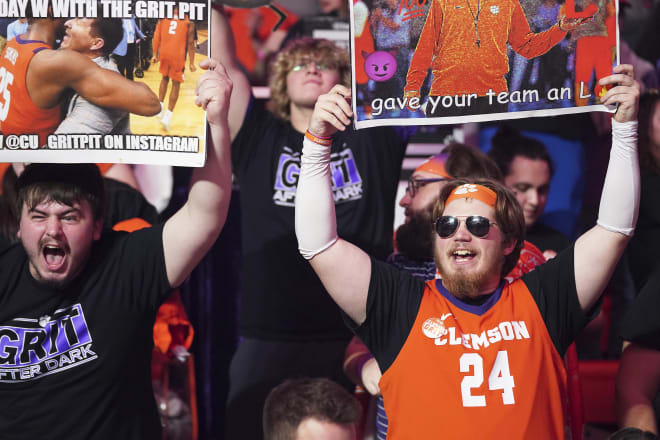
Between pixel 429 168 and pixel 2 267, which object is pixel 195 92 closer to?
pixel 2 267

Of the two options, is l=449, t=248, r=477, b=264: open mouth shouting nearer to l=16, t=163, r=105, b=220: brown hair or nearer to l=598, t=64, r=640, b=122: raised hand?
l=598, t=64, r=640, b=122: raised hand

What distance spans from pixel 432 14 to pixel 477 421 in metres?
1.29

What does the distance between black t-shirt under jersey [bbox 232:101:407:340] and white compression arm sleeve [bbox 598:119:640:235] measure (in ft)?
4.52

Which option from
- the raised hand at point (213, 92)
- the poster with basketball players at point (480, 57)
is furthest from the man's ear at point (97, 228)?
the poster with basketball players at point (480, 57)

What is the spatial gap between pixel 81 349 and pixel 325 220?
0.94 m

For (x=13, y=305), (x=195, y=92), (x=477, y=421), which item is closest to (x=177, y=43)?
(x=195, y=92)

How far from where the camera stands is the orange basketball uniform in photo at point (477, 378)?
8.48 feet

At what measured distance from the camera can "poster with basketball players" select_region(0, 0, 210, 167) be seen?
280 cm

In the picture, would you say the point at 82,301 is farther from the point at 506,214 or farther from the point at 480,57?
the point at 480,57

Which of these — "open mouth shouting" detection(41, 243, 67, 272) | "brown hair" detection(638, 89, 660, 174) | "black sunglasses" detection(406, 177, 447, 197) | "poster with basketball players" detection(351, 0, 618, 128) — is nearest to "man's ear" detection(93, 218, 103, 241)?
"open mouth shouting" detection(41, 243, 67, 272)

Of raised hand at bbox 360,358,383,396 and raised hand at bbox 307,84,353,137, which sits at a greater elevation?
raised hand at bbox 307,84,353,137

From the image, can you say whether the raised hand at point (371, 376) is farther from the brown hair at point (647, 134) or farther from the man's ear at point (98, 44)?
the brown hair at point (647, 134)

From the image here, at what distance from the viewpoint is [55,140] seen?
111 inches

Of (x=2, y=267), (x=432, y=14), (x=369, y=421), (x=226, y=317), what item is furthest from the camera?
(x=226, y=317)
